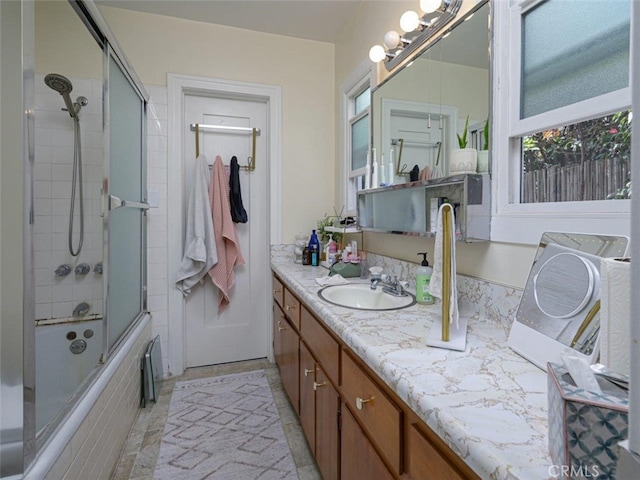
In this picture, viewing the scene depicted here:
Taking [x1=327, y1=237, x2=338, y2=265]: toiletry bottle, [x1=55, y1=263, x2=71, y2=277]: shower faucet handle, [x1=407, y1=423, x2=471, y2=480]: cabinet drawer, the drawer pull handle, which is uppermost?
[x1=327, y1=237, x2=338, y2=265]: toiletry bottle

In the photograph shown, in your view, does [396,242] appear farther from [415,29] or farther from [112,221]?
[112,221]

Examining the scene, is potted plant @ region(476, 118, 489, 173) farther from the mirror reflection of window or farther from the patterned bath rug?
the patterned bath rug

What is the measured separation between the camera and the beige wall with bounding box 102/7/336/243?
223 cm

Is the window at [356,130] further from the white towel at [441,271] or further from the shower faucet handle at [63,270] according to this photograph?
the shower faucet handle at [63,270]

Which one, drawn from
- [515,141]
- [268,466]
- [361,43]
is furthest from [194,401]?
[361,43]

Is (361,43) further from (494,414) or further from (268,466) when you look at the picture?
(268,466)

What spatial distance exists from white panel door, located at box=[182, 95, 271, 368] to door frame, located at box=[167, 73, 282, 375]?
97mm

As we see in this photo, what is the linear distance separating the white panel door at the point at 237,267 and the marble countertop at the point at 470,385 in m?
1.63

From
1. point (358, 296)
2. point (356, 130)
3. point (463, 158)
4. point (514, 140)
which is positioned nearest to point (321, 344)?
point (358, 296)

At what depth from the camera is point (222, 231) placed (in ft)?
7.81

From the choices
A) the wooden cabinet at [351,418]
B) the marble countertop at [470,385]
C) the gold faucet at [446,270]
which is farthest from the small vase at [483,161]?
the wooden cabinet at [351,418]

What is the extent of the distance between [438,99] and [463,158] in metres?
0.36

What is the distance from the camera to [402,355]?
31.0 inches
